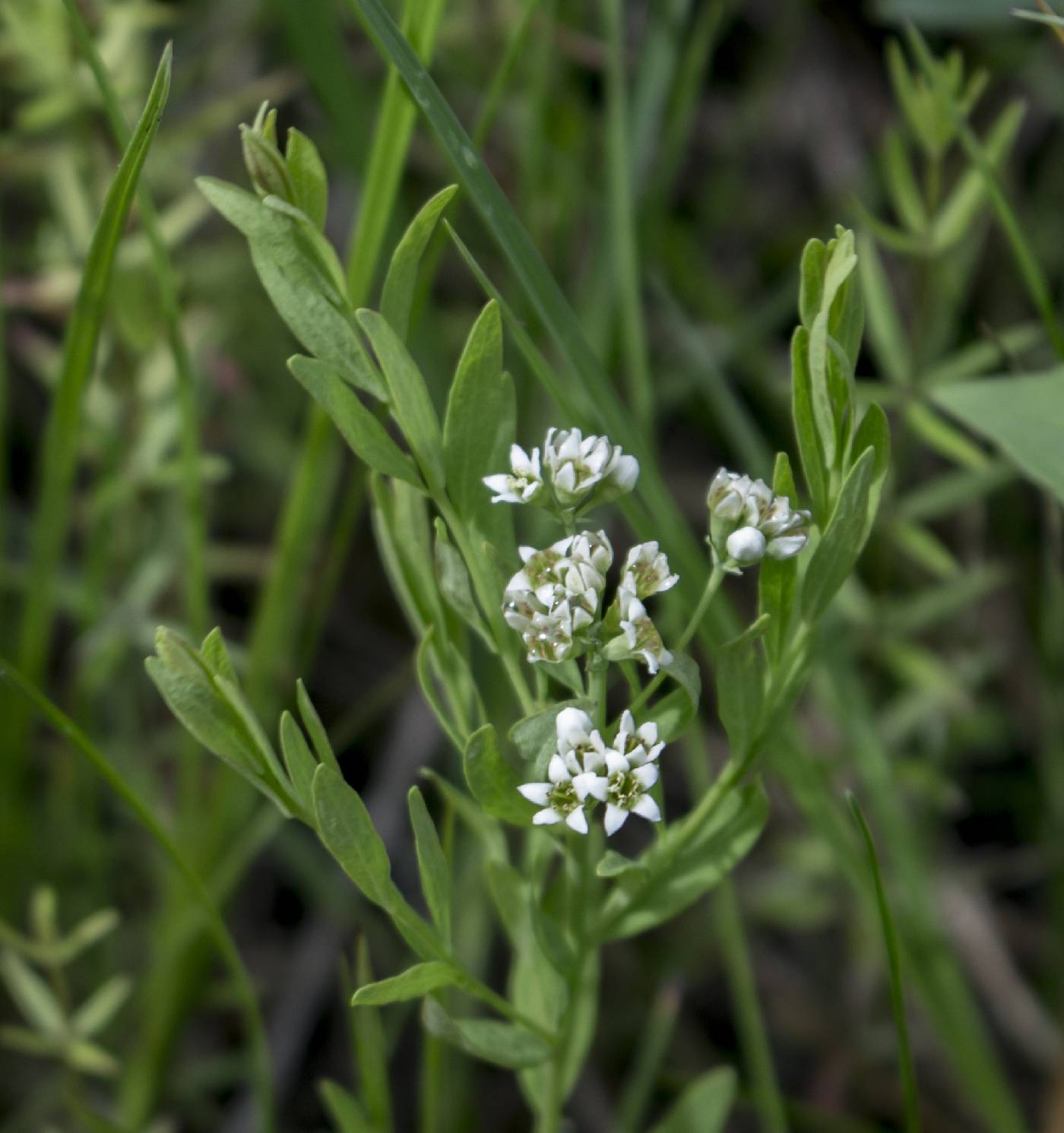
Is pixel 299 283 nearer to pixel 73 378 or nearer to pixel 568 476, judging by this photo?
pixel 568 476

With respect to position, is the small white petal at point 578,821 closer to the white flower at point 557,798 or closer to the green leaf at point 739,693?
the white flower at point 557,798

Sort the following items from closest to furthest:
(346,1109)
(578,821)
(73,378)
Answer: (578,821) → (346,1109) → (73,378)

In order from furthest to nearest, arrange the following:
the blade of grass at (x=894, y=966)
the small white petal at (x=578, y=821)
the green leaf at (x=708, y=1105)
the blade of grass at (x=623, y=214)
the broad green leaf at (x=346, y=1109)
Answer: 1. the blade of grass at (x=623, y=214)
2. the green leaf at (x=708, y=1105)
3. the broad green leaf at (x=346, y=1109)
4. the blade of grass at (x=894, y=966)
5. the small white petal at (x=578, y=821)

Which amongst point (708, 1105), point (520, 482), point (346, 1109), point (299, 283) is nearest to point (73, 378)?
point (299, 283)

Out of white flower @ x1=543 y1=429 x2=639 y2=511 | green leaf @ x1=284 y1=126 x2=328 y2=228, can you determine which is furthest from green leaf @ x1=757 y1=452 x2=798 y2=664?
green leaf @ x1=284 y1=126 x2=328 y2=228

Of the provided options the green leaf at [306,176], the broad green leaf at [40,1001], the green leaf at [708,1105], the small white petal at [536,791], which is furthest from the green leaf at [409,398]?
the broad green leaf at [40,1001]

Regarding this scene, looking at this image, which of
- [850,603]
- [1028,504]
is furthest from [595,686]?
[1028,504]
